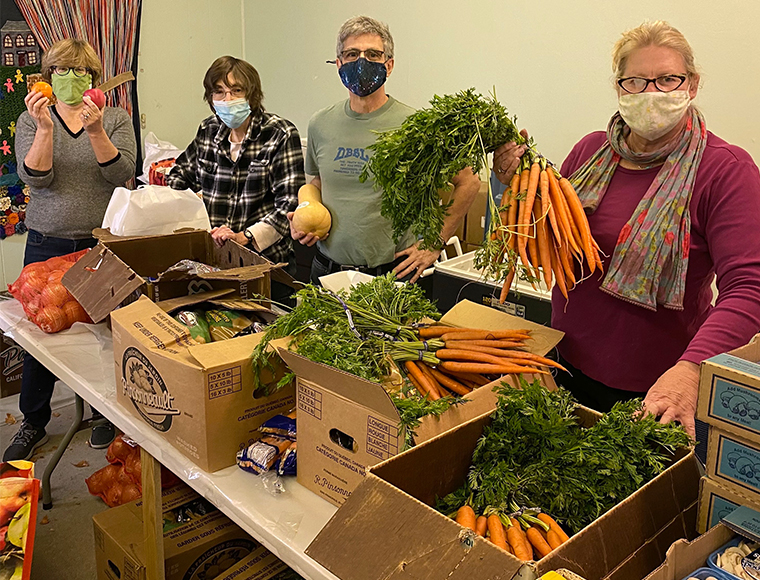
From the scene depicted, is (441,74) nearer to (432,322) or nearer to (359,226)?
(359,226)

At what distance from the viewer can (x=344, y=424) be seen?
1.37m

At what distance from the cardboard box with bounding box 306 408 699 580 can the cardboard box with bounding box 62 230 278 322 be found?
41.6 inches

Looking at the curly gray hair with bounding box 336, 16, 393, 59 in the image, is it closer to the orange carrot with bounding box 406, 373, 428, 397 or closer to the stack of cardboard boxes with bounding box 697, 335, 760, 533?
the orange carrot with bounding box 406, 373, 428, 397

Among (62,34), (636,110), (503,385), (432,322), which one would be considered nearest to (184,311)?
(432,322)

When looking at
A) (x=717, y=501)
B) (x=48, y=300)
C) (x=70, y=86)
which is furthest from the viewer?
(x=70, y=86)

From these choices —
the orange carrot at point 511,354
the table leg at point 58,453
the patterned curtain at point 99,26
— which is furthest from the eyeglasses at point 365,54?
the patterned curtain at point 99,26

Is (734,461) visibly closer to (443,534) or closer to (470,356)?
(443,534)

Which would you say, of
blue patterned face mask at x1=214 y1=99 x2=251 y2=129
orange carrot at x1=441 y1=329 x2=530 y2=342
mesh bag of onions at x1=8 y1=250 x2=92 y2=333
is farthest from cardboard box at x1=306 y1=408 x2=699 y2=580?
blue patterned face mask at x1=214 y1=99 x2=251 y2=129

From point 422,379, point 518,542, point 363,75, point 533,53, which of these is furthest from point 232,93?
point 518,542

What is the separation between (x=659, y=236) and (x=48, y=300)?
1915 millimetres

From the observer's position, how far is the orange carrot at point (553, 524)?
1.16m

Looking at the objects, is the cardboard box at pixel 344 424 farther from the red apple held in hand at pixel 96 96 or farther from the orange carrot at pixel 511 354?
the red apple held in hand at pixel 96 96

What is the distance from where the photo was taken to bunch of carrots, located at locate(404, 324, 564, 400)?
1.49 m

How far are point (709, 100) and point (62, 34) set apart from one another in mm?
3834
